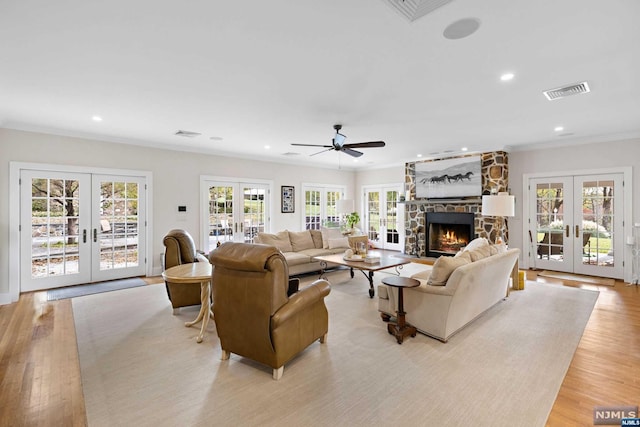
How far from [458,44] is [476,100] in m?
1.57

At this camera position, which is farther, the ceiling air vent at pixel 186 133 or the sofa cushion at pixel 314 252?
the sofa cushion at pixel 314 252

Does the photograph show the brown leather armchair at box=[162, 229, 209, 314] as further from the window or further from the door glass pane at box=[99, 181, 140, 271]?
the window

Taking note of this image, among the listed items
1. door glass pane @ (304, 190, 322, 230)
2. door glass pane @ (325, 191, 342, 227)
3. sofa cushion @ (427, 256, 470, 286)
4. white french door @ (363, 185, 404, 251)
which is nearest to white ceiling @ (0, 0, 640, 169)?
sofa cushion @ (427, 256, 470, 286)

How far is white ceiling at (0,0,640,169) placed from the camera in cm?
214

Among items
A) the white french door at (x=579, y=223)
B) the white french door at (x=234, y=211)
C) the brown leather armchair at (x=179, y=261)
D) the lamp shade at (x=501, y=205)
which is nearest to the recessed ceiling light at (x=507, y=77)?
the lamp shade at (x=501, y=205)

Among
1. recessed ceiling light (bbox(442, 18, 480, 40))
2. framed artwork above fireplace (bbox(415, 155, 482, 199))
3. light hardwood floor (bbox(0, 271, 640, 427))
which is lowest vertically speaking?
light hardwood floor (bbox(0, 271, 640, 427))

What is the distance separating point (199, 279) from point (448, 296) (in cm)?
253

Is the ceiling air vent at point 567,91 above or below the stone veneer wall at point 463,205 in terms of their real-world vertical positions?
above

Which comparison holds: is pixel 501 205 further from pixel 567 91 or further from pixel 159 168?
pixel 159 168

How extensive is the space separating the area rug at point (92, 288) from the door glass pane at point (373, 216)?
6.61 meters

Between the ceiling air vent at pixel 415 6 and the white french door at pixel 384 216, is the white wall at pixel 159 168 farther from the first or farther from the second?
the ceiling air vent at pixel 415 6

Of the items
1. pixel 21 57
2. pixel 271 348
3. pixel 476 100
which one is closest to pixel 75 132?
pixel 21 57

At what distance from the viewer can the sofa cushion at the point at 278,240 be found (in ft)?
19.8

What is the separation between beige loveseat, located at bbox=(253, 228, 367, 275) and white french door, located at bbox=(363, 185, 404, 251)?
3196mm
